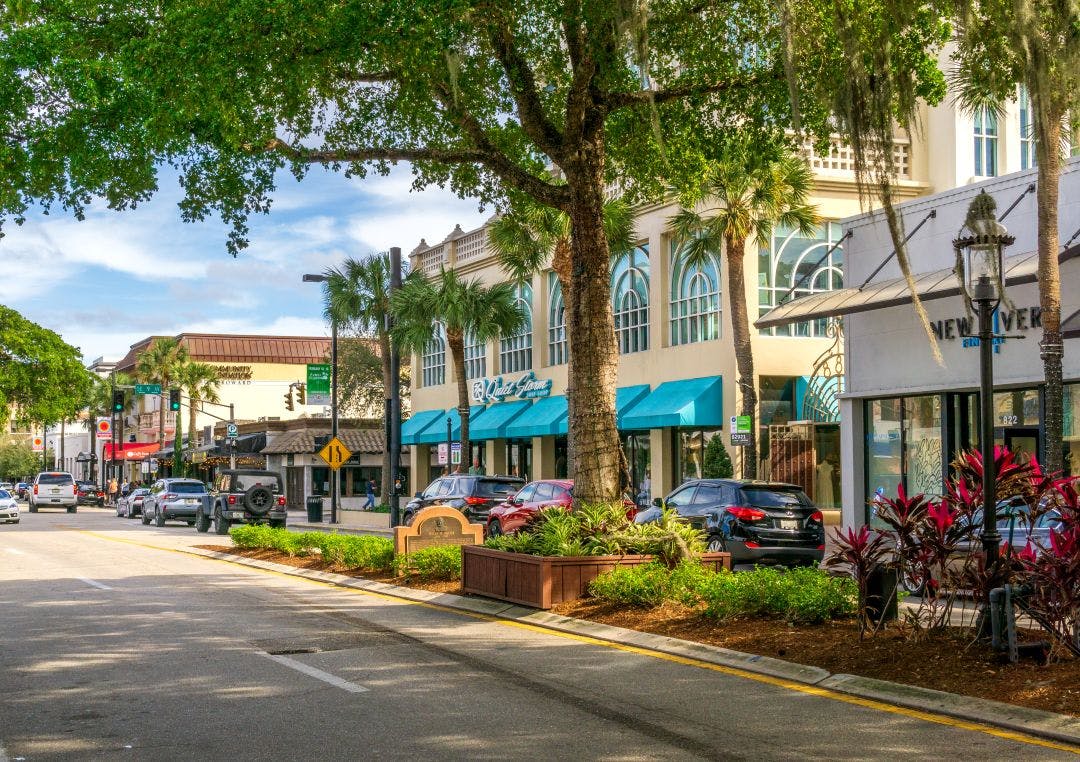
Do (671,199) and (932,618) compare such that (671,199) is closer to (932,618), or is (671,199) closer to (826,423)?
(826,423)

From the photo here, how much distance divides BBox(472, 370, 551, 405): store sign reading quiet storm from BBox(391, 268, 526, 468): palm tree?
9.21 feet

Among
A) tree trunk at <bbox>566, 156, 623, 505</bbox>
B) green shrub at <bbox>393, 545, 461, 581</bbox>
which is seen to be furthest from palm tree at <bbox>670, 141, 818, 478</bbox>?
tree trunk at <bbox>566, 156, 623, 505</bbox>

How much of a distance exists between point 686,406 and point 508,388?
13512 millimetres

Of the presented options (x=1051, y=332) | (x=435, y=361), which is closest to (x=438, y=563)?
(x=1051, y=332)

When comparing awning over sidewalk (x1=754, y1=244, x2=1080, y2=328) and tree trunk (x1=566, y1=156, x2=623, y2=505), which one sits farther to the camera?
awning over sidewalk (x1=754, y1=244, x2=1080, y2=328)

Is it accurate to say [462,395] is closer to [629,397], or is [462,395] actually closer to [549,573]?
[629,397]

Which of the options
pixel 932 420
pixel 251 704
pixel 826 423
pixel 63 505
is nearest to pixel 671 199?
pixel 826 423

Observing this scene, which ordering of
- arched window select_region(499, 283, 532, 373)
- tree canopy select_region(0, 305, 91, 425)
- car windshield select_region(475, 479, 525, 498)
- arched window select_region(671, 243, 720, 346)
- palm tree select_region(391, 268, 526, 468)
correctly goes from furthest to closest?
1. tree canopy select_region(0, 305, 91, 425)
2. arched window select_region(499, 283, 532, 373)
3. palm tree select_region(391, 268, 526, 468)
4. arched window select_region(671, 243, 720, 346)
5. car windshield select_region(475, 479, 525, 498)

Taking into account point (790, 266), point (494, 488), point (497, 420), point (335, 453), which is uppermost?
point (790, 266)

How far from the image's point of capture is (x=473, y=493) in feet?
99.3

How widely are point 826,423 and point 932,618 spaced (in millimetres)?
25792

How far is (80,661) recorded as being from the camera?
428 inches

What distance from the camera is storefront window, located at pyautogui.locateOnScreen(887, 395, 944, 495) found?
25.1m

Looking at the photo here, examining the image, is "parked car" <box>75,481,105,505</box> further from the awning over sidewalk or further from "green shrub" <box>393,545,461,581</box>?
"green shrub" <box>393,545,461,581</box>
